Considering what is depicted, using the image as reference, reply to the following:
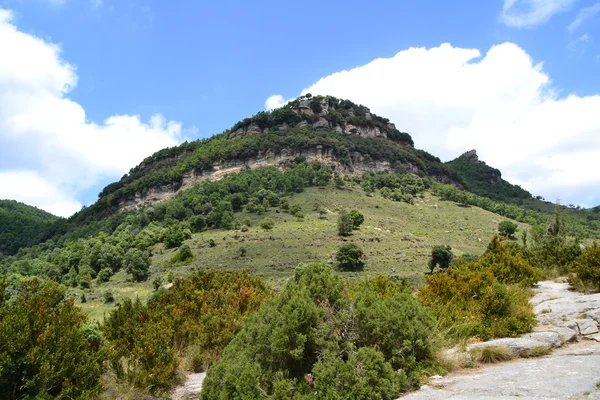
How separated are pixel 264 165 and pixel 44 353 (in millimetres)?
103647

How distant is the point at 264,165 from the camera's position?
110312mm

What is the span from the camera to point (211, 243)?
6197 cm

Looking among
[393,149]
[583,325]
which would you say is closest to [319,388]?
[583,325]

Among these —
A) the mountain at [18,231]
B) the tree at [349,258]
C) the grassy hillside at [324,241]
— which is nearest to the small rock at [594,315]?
the grassy hillside at [324,241]

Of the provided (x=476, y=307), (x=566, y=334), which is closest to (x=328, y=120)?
(x=476, y=307)

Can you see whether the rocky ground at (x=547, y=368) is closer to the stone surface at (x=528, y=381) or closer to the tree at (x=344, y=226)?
the stone surface at (x=528, y=381)

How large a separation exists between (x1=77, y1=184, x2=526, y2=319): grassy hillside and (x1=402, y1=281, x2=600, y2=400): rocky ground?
25868mm

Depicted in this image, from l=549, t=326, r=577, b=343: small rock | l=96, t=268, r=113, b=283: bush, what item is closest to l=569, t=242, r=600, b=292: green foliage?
l=549, t=326, r=577, b=343: small rock

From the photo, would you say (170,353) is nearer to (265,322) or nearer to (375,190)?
(265,322)

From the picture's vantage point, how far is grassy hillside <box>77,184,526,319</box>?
4822 centimetres

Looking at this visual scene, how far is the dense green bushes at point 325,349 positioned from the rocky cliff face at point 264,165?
98.9m

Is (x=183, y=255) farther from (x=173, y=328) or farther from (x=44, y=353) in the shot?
(x=44, y=353)

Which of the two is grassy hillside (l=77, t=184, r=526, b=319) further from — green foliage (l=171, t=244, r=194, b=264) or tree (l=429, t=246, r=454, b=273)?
tree (l=429, t=246, r=454, b=273)

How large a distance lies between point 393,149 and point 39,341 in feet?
396
